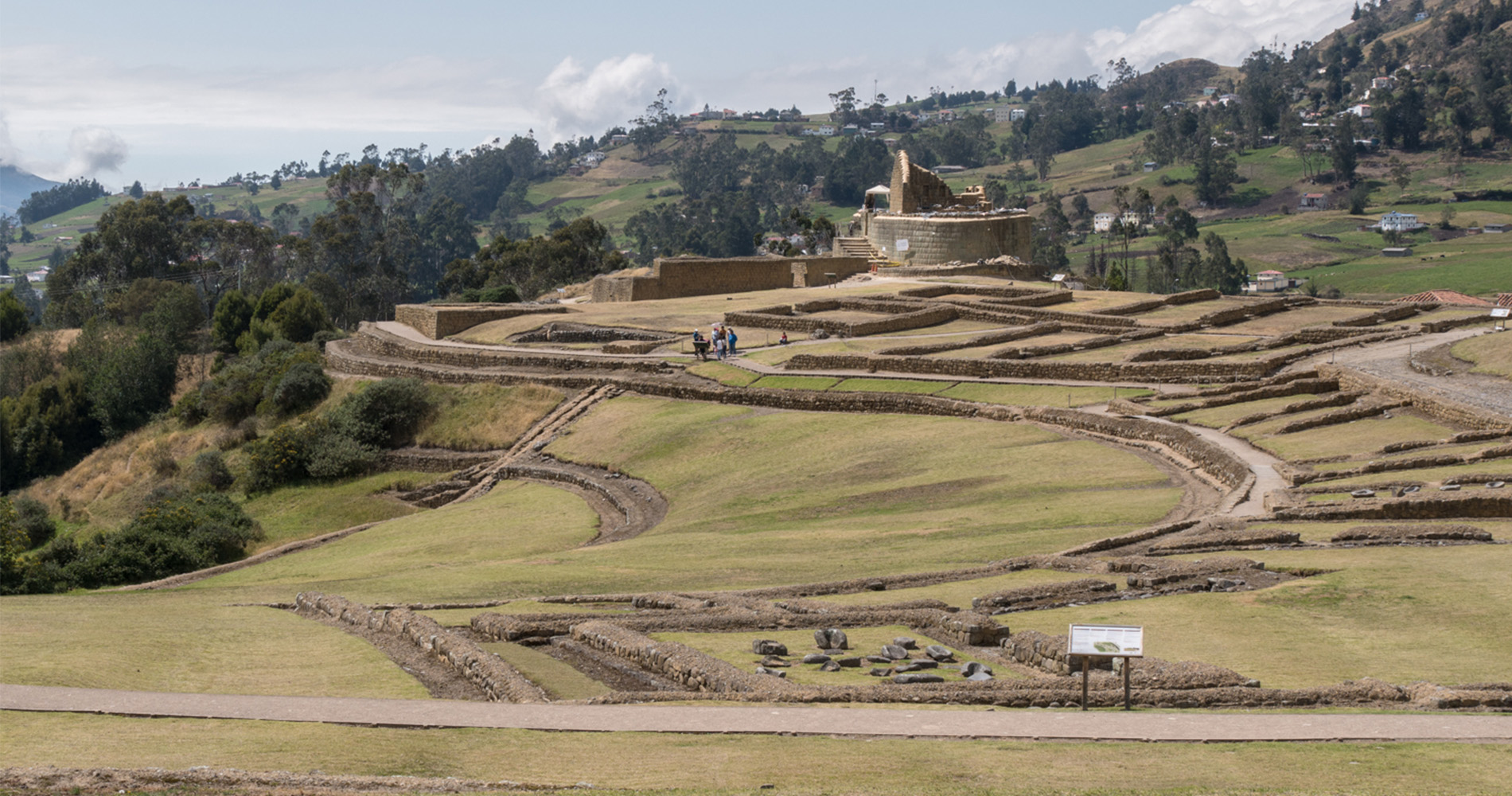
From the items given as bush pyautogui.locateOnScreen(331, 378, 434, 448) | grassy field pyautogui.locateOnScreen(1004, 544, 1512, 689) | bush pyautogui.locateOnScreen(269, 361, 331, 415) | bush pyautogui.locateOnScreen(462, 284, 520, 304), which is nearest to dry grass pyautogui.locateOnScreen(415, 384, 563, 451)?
bush pyautogui.locateOnScreen(331, 378, 434, 448)

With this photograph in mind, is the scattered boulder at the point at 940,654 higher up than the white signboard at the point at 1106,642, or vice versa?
the white signboard at the point at 1106,642

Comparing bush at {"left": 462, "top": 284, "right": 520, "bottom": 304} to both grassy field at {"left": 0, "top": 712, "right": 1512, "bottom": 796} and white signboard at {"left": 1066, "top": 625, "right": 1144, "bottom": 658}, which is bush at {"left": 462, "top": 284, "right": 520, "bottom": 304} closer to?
grassy field at {"left": 0, "top": 712, "right": 1512, "bottom": 796}

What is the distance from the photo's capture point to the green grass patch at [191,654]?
13.0 metres

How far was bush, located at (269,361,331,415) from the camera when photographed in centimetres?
4594

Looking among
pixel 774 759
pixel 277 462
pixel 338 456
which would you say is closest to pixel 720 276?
pixel 338 456

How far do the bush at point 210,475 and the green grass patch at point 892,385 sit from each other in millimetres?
18414

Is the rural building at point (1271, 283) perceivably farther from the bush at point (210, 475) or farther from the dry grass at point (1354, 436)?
the bush at point (210, 475)

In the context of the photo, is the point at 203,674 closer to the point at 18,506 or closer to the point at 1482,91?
the point at 18,506

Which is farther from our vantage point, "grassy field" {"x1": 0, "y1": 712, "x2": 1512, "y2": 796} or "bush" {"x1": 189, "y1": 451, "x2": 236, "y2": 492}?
"bush" {"x1": 189, "y1": 451, "x2": 236, "y2": 492}

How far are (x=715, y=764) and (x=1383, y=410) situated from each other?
22388 mm

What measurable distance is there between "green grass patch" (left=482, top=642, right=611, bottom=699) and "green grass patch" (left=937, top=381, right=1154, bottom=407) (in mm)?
19408

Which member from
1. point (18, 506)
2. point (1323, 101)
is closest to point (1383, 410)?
point (18, 506)

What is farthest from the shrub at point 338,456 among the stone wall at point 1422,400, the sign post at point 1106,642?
the sign post at point 1106,642

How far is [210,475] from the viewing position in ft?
134
